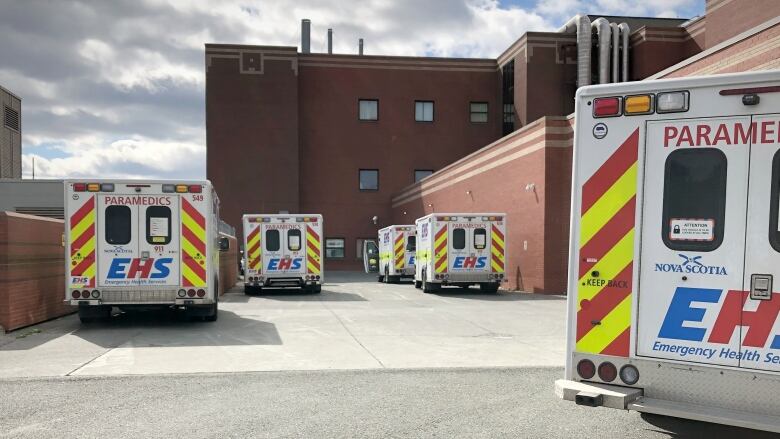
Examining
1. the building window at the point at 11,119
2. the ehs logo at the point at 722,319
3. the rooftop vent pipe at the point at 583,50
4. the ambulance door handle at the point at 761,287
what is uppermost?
the rooftop vent pipe at the point at 583,50

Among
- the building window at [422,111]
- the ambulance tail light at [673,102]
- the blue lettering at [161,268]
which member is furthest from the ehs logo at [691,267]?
the building window at [422,111]

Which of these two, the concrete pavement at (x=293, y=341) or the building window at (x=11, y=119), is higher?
the building window at (x=11, y=119)

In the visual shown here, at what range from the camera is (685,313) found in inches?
198

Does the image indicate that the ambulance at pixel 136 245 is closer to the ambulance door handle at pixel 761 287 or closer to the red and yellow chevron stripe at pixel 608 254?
the red and yellow chevron stripe at pixel 608 254

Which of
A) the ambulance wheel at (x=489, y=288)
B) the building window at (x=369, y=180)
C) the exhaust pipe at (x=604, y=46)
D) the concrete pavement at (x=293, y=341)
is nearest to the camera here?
the concrete pavement at (x=293, y=341)

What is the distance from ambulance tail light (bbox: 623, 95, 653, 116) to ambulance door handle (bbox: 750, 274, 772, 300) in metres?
1.41

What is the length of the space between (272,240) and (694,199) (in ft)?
63.5

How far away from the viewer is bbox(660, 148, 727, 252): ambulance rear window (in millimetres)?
4930

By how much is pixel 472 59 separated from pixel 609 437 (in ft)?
150

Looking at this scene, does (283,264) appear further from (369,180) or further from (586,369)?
(369,180)

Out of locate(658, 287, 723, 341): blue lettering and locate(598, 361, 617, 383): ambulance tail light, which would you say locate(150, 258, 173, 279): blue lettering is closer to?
locate(598, 361, 617, 383): ambulance tail light

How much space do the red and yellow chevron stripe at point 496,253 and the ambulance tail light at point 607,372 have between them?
17905mm

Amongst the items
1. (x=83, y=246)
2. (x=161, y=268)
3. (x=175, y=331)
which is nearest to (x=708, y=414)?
(x=175, y=331)

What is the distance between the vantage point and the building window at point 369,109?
48.8 m
